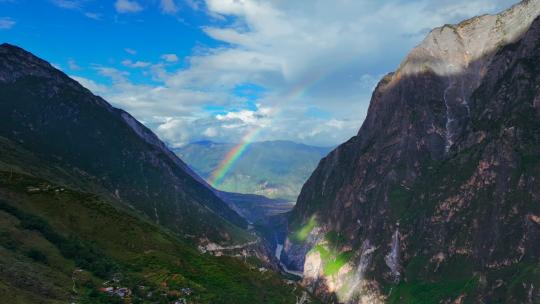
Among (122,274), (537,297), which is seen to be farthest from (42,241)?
(537,297)

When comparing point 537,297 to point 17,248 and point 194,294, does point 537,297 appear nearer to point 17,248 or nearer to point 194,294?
point 194,294

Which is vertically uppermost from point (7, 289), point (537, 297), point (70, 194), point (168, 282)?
point (70, 194)

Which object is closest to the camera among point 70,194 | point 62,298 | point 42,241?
point 62,298

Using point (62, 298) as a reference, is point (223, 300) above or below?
below

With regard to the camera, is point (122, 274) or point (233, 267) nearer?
point (122, 274)

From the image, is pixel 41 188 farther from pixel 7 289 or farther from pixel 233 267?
pixel 7 289

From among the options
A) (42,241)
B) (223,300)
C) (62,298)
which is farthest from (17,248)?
(223,300)

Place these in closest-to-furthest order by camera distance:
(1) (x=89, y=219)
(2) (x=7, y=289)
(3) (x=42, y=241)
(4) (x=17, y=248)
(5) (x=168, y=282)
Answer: (2) (x=7, y=289) < (4) (x=17, y=248) < (3) (x=42, y=241) < (5) (x=168, y=282) < (1) (x=89, y=219)
